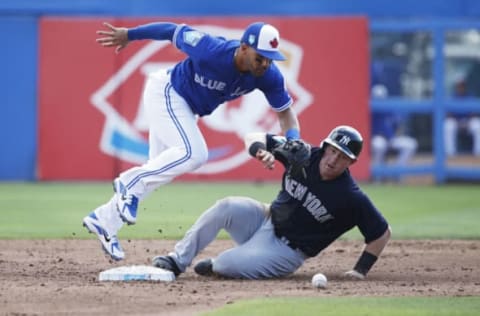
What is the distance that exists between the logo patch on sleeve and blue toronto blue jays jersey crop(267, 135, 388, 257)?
0.97m

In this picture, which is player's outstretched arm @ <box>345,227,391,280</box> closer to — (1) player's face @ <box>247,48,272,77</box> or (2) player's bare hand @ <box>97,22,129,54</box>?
(1) player's face @ <box>247,48,272,77</box>

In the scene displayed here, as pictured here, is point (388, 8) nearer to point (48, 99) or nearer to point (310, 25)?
point (310, 25)

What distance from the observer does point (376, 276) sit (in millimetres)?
8812

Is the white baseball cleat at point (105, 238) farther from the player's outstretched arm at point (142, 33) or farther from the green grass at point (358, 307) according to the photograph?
the green grass at point (358, 307)

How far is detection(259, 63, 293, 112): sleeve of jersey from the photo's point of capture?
882 cm

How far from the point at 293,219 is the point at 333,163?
581 millimetres

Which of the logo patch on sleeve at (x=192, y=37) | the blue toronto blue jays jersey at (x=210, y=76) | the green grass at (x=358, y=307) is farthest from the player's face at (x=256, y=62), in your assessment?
the green grass at (x=358, y=307)

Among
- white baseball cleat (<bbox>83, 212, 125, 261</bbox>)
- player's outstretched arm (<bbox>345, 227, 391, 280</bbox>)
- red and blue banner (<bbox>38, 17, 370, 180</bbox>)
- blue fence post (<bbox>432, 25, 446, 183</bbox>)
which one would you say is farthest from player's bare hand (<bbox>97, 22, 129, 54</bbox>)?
blue fence post (<bbox>432, 25, 446, 183</bbox>)

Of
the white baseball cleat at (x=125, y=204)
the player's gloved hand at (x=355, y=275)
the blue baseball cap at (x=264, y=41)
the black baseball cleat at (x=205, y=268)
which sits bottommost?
the black baseball cleat at (x=205, y=268)

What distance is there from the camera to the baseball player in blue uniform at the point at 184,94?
8422 mm

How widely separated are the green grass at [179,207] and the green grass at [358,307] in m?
4.65

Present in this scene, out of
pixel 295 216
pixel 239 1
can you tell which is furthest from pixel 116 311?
pixel 239 1

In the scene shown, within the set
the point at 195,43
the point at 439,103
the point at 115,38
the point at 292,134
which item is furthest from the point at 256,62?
the point at 439,103

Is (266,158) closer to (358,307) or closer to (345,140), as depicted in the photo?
(345,140)
